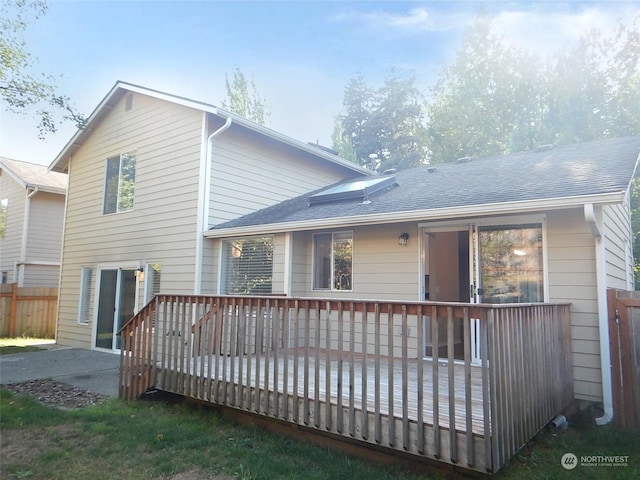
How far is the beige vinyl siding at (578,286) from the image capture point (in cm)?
481

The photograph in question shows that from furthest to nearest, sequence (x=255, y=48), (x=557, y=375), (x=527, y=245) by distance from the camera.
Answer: (x=255, y=48) → (x=527, y=245) → (x=557, y=375)

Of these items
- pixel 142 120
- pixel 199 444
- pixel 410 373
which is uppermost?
pixel 142 120

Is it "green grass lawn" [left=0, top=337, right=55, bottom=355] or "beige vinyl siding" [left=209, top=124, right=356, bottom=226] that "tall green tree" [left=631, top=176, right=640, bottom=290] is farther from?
"green grass lawn" [left=0, top=337, right=55, bottom=355]

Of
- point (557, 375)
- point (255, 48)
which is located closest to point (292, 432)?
point (557, 375)

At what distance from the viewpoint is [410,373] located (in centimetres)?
501

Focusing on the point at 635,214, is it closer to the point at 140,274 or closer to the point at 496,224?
the point at 496,224

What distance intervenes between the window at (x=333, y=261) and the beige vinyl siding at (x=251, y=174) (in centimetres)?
216

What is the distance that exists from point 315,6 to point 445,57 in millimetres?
15452

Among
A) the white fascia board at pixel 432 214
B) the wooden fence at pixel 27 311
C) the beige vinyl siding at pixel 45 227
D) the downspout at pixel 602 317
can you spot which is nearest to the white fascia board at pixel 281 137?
the white fascia board at pixel 432 214

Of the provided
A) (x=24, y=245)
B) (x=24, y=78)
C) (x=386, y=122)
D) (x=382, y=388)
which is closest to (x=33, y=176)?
(x=24, y=245)

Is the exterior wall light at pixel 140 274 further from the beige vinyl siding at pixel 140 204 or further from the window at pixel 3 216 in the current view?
the window at pixel 3 216

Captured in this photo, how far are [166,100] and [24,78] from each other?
259 centimetres

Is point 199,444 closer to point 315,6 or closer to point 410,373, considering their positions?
point 410,373

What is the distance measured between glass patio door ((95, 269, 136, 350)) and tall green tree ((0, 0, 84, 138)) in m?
3.41
